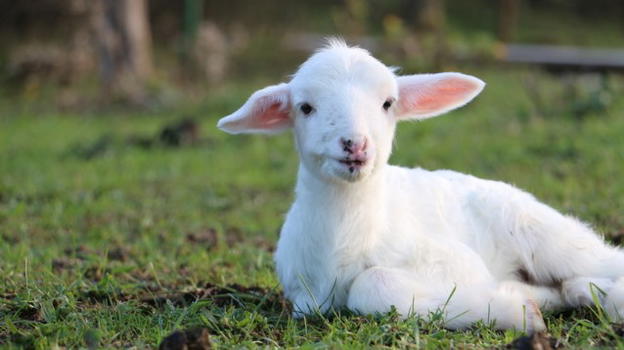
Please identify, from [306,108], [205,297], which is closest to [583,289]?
[306,108]

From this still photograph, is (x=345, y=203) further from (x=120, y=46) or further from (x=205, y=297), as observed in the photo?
(x=120, y=46)

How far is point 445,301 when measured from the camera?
384 cm

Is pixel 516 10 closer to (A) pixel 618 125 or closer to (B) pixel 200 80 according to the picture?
(B) pixel 200 80

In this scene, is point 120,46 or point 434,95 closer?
point 434,95

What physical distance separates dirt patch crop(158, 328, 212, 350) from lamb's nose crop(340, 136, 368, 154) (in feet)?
3.18

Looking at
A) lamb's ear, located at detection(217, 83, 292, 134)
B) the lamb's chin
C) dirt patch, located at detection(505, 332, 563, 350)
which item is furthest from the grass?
lamb's ear, located at detection(217, 83, 292, 134)

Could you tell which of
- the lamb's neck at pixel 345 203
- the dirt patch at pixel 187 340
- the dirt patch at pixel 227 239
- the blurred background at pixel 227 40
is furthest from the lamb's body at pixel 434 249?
the blurred background at pixel 227 40

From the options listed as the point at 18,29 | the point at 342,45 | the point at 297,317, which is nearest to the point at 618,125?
the point at 342,45

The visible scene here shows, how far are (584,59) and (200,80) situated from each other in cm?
717

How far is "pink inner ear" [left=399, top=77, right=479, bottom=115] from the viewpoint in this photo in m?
4.30

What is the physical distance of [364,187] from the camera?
4039mm

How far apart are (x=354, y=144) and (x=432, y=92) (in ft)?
2.96

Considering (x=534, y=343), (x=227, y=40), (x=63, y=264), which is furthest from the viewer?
(x=227, y=40)

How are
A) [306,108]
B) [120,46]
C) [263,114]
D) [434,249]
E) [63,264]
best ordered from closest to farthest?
[306,108] < [434,249] < [263,114] < [63,264] < [120,46]
